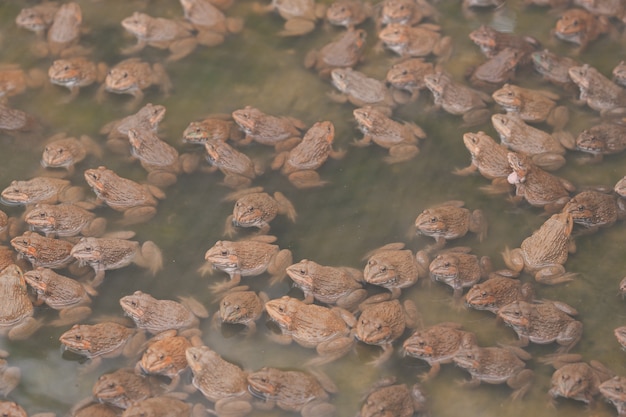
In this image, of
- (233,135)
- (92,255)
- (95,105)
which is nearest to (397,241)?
(233,135)

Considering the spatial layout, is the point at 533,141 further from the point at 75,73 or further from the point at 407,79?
the point at 75,73

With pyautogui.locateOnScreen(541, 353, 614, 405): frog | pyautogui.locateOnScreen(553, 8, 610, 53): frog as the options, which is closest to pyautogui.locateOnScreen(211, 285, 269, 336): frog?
pyautogui.locateOnScreen(541, 353, 614, 405): frog

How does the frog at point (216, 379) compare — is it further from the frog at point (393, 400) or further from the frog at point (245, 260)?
the frog at point (393, 400)

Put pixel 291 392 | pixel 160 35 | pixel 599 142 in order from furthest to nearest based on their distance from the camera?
pixel 160 35
pixel 599 142
pixel 291 392

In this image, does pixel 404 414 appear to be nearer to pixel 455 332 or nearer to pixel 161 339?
pixel 455 332

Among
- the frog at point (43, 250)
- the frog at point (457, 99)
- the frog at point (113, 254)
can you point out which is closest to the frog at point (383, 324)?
the frog at point (113, 254)

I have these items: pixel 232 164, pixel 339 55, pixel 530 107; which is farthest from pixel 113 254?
pixel 530 107
